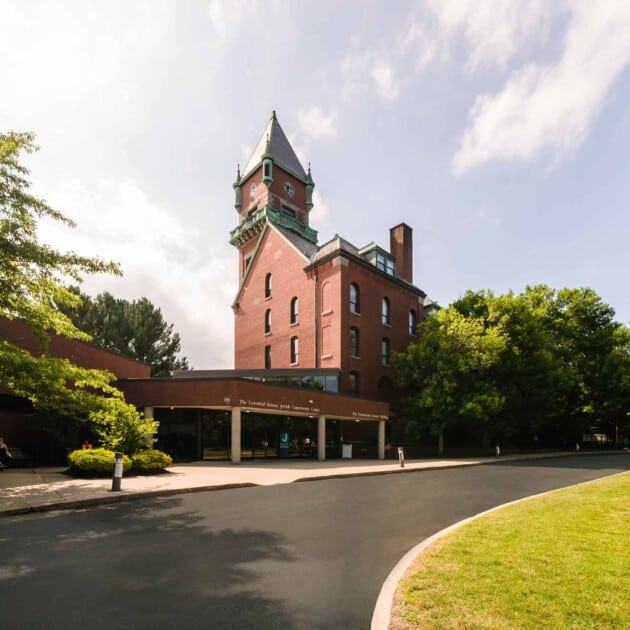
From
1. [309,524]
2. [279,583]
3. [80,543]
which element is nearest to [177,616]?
[279,583]

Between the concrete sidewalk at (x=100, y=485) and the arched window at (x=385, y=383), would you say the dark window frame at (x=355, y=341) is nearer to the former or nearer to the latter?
the arched window at (x=385, y=383)

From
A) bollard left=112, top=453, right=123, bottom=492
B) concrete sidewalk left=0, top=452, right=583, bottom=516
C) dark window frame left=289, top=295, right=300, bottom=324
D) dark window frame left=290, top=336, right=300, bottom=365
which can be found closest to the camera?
concrete sidewalk left=0, top=452, right=583, bottom=516

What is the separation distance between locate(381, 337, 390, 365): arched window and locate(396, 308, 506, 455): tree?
83.6 inches

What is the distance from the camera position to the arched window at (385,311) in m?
36.4

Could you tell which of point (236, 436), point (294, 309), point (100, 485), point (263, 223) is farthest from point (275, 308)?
point (100, 485)

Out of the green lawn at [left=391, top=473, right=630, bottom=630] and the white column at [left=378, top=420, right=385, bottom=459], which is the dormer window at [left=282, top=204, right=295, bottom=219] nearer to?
the white column at [left=378, top=420, right=385, bottom=459]

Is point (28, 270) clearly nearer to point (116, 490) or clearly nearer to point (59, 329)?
point (59, 329)

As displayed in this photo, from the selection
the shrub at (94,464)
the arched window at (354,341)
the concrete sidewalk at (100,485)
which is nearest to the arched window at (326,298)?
the arched window at (354,341)

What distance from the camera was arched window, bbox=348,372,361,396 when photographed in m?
32.6

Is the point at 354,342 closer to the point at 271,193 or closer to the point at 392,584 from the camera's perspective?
the point at 271,193

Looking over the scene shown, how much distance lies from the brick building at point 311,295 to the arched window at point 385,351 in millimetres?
64

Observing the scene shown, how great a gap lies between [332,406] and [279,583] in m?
21.8

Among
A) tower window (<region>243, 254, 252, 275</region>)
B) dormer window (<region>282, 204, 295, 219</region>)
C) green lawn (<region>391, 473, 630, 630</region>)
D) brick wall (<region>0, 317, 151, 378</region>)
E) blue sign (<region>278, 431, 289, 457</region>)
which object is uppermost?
dormer window (<region>282, 204, 295, 219</region>)

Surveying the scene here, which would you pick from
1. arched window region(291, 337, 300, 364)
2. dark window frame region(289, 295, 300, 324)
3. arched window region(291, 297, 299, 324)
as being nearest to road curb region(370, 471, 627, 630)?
arched window region(291, 337, 300, 364)
